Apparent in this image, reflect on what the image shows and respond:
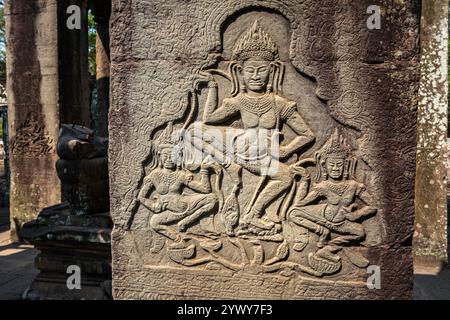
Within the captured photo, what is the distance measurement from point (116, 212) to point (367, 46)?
190cm

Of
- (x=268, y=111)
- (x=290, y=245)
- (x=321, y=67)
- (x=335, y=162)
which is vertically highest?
(x=321, y=67)

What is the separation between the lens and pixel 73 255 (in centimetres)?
396

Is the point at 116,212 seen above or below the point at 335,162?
below

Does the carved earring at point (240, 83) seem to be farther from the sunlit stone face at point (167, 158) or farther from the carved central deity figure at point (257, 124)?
the sunlit stone face at point (167, 158)

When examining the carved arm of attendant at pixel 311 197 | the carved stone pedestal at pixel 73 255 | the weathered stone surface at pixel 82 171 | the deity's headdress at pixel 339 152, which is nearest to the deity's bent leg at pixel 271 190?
the carved arm of attendant at pixel 311 197

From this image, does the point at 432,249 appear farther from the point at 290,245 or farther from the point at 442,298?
the point at 290,245

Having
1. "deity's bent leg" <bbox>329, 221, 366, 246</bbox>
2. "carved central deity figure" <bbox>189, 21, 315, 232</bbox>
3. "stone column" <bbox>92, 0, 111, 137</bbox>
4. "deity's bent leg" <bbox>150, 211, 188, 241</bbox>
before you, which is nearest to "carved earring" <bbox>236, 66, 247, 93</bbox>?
"carved central deity figure" <bbox>189, 21, 315, 232</bbox>

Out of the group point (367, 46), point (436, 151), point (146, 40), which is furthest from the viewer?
point (436, 151)

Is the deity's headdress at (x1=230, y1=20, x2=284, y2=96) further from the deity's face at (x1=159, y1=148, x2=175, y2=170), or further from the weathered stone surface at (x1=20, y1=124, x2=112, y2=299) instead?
the weathered stone surface at (x1=20, y1=124, x2=112, y2=299)

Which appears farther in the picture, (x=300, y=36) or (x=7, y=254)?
(x=7, y=254)

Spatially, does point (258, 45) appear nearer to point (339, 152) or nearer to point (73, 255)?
point (339, 152)

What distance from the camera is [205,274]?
264cm

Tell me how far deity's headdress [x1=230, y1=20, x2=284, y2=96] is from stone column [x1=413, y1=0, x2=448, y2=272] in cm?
343

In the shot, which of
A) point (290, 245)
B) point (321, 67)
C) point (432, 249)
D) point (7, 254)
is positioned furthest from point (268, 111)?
point (7, 254)
